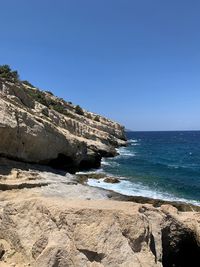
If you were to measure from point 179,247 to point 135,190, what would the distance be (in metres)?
21.4

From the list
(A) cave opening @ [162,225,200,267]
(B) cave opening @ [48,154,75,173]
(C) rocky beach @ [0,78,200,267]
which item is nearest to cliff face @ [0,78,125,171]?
(B) cave opening @ [48,154,75,173]

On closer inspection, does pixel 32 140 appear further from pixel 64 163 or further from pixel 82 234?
pixel 82 234

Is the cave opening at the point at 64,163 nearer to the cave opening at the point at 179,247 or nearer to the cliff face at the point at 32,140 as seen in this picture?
the cliff face at the point at 32,140

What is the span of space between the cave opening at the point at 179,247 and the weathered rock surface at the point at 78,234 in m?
0.90

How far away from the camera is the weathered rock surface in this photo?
9.58 meters

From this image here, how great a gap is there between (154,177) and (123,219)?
3475 cm

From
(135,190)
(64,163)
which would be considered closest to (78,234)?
(135,190)

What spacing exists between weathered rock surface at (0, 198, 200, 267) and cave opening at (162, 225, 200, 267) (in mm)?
901

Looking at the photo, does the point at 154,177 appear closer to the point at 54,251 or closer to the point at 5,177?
the point at 5,177

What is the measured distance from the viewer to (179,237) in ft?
44.0

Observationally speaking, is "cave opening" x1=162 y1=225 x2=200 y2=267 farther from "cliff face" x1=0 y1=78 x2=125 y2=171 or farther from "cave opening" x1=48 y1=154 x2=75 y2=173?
"cave opening" x1=48 y1=154 x2=75 y2=173

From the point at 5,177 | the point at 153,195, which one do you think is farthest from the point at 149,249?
the point at 153,195

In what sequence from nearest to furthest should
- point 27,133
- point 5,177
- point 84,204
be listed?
point 84,204, point 5,177, point 27,133

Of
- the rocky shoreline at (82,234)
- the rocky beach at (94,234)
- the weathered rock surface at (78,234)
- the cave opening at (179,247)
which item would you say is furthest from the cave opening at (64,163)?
the weathered rock surface at (78,234)
